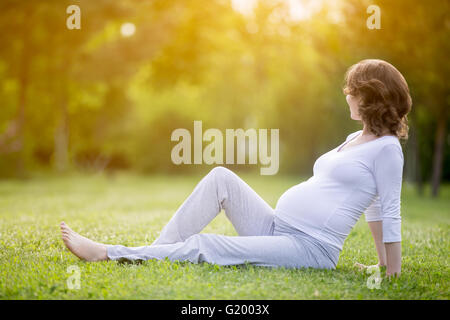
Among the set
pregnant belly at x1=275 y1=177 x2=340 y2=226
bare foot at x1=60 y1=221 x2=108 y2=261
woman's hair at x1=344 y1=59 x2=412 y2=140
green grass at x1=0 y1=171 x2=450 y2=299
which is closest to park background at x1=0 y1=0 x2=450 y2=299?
green grass at x1=0 y1=171 x2=450 y2=299

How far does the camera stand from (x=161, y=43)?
17.2m

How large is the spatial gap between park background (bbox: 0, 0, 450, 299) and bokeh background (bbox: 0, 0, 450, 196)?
0.19 ft

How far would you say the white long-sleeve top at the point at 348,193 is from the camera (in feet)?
10.2

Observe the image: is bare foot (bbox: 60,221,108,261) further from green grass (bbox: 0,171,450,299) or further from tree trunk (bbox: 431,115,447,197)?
tree trunk (bbox: 431,115,447,197)

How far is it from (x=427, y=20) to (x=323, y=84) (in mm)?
6911

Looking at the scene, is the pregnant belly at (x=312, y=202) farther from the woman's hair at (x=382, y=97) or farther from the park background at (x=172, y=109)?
the woman's hair at (x=382, y=97)

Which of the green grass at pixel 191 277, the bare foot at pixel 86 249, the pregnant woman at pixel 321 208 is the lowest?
the green grass at pixel 191 277

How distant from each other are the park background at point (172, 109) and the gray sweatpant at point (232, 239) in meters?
0.18

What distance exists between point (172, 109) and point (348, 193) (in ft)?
64.4

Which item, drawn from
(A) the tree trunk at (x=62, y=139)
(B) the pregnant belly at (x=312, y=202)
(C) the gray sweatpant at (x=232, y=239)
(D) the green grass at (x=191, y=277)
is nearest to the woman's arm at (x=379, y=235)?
(D) the green grass at (x=191, y=277)

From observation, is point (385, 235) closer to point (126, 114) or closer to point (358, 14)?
point (358, 14)

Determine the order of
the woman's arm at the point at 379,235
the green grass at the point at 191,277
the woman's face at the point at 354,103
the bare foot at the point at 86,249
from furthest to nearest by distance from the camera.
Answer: the woman's arm at the point at 379,235, the bare foot at the point at 86,249, the woman's face at the point at 354,103, the green grass at the point at 191,277

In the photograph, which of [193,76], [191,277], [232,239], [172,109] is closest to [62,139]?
[172,109]

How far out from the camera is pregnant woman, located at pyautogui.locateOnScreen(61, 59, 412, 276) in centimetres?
Answer: 318
